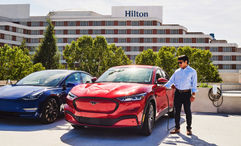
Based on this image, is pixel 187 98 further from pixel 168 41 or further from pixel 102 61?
pixel 168 41

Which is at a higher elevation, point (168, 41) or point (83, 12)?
point (83, 12)

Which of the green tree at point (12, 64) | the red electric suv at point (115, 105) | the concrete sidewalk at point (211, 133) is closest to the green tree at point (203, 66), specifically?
the green tree at point (12, 64)

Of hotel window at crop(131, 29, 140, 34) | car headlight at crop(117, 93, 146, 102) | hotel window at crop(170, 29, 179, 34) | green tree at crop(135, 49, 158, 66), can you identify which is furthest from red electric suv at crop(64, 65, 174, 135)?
hotel window at crop(170, 29, 179, 34)

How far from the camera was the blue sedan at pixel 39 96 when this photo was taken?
645 cm

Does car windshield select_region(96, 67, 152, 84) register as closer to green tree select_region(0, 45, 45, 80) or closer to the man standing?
the man standing

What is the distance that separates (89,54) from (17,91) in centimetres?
4563

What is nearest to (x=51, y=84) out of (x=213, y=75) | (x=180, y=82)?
(x=180, y=82)

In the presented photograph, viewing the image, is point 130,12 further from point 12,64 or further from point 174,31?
point 12,64

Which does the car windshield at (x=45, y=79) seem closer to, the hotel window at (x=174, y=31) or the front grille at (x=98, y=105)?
the front grille at (x=98, y=105)

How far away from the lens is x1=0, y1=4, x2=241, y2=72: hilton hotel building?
69.9 meters

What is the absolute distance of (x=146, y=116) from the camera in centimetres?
557

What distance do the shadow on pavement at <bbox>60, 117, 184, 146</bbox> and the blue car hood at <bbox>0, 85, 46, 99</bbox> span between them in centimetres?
154

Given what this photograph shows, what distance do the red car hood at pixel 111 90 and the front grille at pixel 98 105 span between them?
83mm

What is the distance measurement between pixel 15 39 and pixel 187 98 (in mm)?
72283
